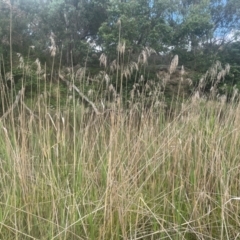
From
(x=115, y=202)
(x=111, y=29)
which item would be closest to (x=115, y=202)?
(x=115, y=202)

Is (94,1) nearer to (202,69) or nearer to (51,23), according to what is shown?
(51,23)

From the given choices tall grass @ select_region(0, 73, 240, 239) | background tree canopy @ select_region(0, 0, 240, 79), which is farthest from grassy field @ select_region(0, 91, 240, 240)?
background tree canopy @ select_region(0, 0, 240, 79)

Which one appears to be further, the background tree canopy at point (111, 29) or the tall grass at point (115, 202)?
the background tree canopy at point (111, 29)

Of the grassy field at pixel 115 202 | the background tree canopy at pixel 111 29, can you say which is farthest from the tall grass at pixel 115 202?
the background tree canopy at pixel 111 29

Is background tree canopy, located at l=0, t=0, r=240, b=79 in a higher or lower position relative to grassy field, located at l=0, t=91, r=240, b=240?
higher

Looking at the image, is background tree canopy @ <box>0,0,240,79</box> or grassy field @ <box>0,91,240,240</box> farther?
background tree canopy @ <box>0,0,240,79</box>

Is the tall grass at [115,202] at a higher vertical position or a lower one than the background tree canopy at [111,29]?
lower

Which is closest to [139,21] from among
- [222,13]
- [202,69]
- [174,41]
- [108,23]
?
[108,23]

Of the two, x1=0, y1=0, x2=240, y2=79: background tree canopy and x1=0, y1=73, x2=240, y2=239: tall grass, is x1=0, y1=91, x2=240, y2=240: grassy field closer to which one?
x1=0, y1=73, x2=240, y2=239: tall grass

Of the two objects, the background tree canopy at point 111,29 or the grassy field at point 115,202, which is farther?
the background tree canopy at point 111,29

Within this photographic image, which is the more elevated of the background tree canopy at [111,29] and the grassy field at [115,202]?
the background tree canopy at [111,29]

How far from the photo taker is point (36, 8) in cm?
806

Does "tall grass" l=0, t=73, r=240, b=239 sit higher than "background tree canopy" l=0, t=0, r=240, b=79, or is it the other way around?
"background tree canopy" l=0, t=0, r=240, b=79

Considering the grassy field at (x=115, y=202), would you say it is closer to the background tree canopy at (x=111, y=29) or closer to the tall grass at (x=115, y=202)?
the tall grass at (x=115, y=202)
